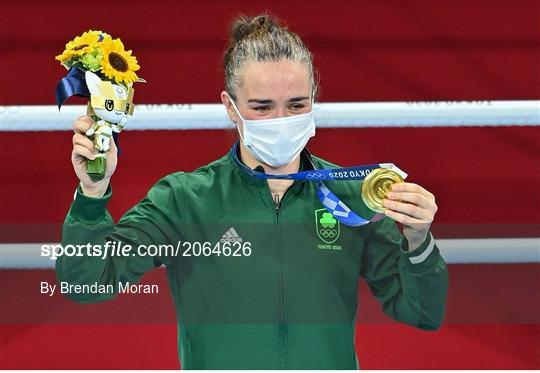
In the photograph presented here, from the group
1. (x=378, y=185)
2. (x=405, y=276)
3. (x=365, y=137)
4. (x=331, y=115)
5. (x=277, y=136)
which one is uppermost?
(x=365, y=137)

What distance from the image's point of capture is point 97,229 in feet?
4.64

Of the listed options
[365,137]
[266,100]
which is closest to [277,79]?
[266,100]

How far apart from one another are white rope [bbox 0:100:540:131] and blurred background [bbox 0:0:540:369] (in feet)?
1.45

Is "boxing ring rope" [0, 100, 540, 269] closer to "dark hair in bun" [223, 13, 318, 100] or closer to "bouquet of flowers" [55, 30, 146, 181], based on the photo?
"dark hair in bun" [223, 13, 318, 100]

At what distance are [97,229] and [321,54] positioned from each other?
141 cm

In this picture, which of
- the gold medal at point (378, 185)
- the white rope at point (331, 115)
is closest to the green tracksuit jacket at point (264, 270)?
the gold medal at point (378, 185)

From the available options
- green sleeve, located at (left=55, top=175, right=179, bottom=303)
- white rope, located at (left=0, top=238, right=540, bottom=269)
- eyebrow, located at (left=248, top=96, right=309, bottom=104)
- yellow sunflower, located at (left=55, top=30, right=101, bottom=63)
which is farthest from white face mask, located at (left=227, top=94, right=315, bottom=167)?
white rope, located at (left=0, top=238, right=540, bottom=269)

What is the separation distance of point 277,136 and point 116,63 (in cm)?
33

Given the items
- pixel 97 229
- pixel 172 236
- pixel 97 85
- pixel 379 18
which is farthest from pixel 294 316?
pixel 379 18

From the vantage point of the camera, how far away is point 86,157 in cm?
139

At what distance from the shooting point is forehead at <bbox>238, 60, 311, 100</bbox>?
1.54 meters

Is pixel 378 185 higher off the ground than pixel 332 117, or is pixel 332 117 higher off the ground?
pixel 332 117

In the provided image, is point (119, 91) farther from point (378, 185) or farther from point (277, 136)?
point (378, 185)

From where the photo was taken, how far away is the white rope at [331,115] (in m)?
2.03
